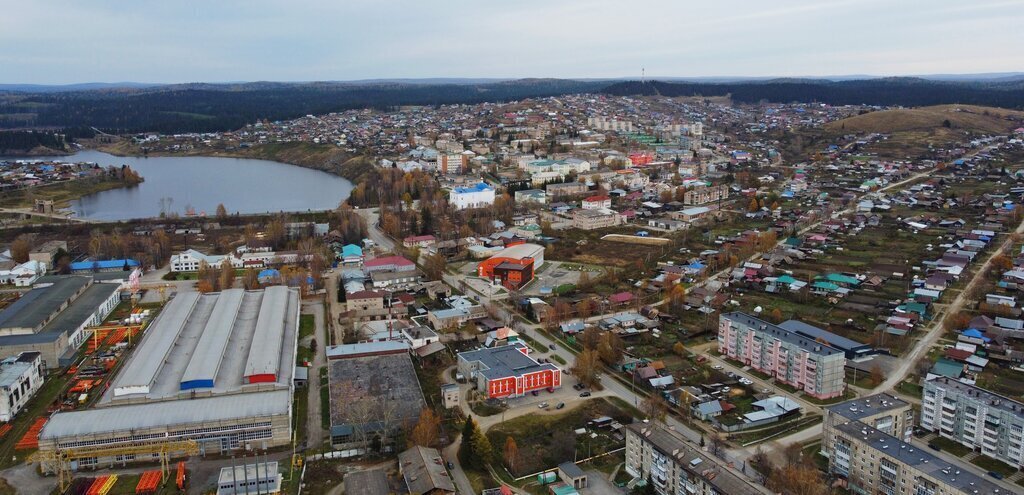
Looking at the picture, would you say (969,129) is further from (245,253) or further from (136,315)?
(136,315)

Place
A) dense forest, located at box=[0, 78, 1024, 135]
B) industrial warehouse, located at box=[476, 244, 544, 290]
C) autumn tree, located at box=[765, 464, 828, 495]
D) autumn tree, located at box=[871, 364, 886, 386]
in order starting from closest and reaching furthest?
autumn tree, located at box=[765, 464, 828, 495] < autumn tree, located at box=[871, 364, 886, 386] < industrial warehouse, located at box=[476, 244, 544, 290] < dense forest, located at box=[0, 78, 1024, 135]

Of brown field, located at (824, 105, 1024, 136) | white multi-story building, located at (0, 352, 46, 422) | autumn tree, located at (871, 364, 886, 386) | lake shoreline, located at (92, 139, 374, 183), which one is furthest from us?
brown field, located at (824, 105, 1024, 136)

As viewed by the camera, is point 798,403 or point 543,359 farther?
point 543,359

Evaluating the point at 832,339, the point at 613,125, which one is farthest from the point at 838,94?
the point at 832,339

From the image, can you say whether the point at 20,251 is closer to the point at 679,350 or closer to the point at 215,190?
the point at 215,190

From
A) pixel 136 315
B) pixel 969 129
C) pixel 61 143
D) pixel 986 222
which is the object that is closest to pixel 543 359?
pixel 136 315

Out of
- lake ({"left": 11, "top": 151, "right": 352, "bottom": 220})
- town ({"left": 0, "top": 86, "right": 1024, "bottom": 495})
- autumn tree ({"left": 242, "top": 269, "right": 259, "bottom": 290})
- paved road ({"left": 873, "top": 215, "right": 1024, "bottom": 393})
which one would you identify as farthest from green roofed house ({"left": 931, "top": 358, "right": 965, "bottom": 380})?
lake ({"left": 11, "top": 151, "right": 352, "bottom": 220})

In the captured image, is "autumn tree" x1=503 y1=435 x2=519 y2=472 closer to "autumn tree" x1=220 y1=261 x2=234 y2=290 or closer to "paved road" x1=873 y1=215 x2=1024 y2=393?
"paved road" x1=873 y1=215 x2=1024 y2=393

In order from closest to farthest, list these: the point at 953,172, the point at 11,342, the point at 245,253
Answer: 1. the point at 11,342
2. the point at 245,253
3. the point at 953,172
